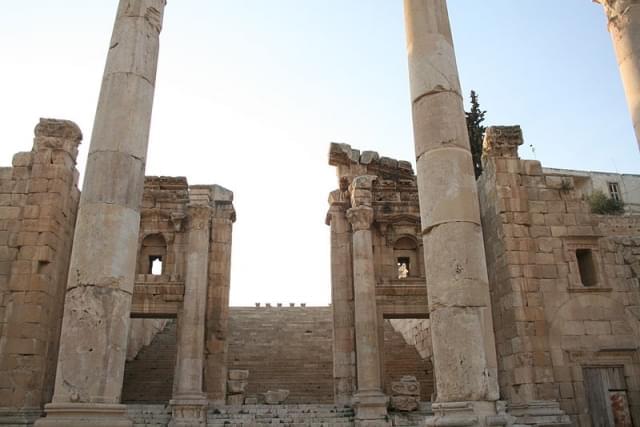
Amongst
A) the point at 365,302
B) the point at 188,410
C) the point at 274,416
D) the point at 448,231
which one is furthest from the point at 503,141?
the point at 188,410

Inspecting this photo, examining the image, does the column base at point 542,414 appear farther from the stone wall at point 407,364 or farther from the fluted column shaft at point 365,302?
the stone wall at point 407,364

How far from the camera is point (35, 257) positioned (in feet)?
44.4

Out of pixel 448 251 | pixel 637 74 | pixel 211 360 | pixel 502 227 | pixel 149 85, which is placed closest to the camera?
pixel 448 251

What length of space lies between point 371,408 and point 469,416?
9506 mm

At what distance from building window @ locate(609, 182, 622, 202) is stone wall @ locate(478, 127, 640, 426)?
25923 millimetres

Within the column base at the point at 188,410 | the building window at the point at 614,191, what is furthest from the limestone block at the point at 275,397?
the building window at the point at 614,191

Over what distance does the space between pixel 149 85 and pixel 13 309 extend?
726 cm

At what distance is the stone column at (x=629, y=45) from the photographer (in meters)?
10.9

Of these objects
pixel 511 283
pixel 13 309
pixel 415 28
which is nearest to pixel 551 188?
pixel 511 283

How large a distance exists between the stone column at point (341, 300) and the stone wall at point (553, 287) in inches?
215

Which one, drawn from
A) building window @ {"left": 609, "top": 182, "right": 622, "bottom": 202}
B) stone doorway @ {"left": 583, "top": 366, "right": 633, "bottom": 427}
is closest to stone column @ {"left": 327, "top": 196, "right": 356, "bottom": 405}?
stone doorway @ {"left": 583, "top": 366, "right": 633, "bottom": 427}

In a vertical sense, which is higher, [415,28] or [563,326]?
[415,28]

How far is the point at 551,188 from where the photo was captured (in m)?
14.5

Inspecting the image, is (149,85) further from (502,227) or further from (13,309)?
(502,227)
